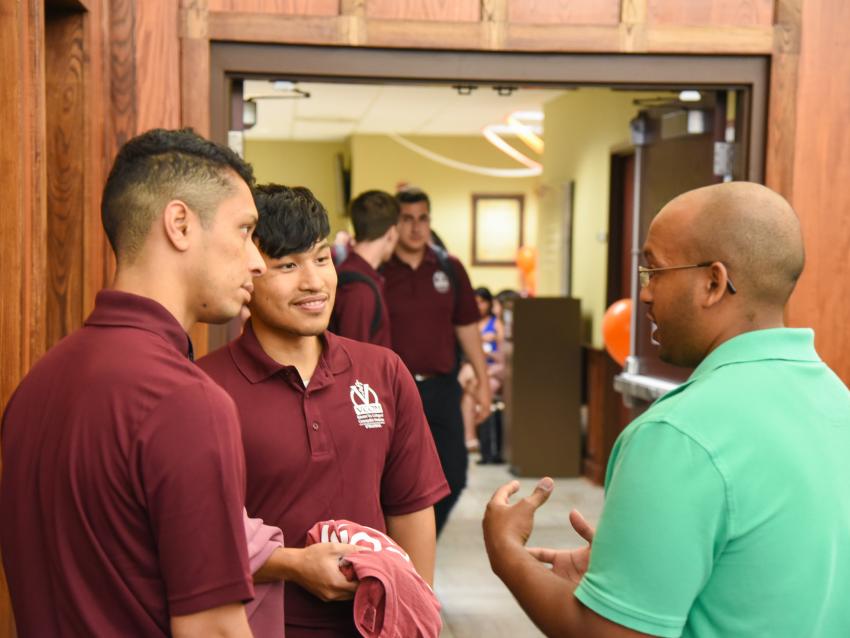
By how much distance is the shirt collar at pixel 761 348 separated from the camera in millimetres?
1433

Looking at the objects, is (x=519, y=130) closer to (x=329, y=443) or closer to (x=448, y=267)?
(x=448, y=267)

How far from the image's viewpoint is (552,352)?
25.0 feet

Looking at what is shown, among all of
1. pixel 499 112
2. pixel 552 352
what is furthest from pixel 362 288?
pixel 499 112

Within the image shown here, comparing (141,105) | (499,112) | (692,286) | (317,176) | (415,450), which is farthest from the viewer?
(317,176)

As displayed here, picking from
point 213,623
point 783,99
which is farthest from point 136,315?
point 783,99

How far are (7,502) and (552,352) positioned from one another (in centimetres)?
642

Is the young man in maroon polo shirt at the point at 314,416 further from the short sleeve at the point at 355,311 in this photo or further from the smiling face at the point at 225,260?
the short sleeve at the point at 355,311

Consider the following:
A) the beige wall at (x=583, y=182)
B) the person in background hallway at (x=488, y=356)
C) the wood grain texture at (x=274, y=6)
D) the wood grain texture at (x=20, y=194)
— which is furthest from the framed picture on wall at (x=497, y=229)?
the wood grain texture at (x=20, y=194)

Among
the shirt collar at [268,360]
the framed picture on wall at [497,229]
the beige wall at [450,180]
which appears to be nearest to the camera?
the shirt collar at [268,360]

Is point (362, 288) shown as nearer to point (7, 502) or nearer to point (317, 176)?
point (7, 502)

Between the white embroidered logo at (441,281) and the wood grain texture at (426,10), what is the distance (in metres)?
1.50

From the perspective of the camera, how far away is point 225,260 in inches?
57.9

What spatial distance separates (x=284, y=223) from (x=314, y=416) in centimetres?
40

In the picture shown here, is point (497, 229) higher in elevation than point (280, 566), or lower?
higher
